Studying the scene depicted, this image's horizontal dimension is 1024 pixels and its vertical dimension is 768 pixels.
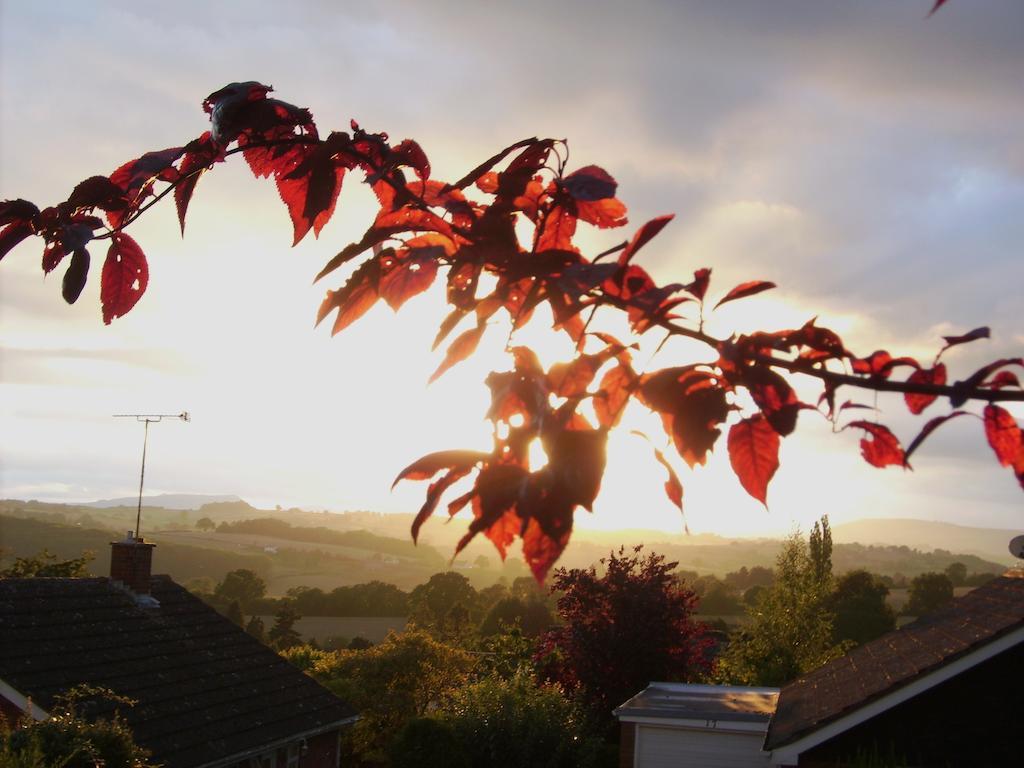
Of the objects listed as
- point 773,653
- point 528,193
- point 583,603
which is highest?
point 528,193

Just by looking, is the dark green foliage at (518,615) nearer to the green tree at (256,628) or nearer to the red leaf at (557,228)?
the green tree at (256,628)

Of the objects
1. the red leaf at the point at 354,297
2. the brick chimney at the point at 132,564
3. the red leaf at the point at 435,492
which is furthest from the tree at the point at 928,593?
the red leaf at the point at 435,492

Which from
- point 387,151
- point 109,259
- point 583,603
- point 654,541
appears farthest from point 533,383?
point 654,541

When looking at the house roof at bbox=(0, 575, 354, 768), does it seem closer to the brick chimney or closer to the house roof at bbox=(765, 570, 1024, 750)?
the brick chimney

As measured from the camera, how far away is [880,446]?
127 cm

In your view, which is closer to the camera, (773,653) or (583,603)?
(583,603)

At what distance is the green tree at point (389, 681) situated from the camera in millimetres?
22375

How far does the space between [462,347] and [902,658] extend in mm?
10464

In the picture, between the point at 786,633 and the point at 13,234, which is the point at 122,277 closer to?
the point at 13,234

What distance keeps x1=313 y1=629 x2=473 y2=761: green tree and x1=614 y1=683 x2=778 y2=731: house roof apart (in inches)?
247

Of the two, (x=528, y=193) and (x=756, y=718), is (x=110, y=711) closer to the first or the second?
(x=756, y=718)

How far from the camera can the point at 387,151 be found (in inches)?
53.7

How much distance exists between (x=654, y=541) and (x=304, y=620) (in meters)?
92.2

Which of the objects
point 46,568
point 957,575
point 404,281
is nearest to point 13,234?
point 404,281
